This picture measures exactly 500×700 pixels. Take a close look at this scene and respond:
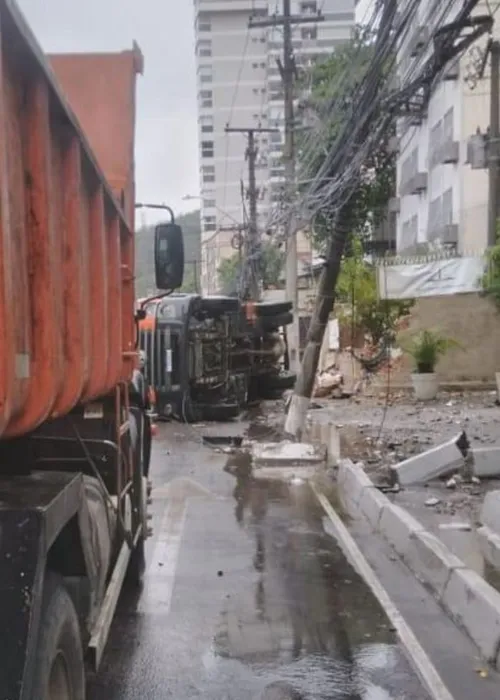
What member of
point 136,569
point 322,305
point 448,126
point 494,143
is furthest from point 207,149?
point 136,569

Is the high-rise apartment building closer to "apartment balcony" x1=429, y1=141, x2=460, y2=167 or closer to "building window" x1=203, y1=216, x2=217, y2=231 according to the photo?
"building window" x1=203, y1=216, x2=217, y2=231

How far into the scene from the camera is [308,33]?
38625 millimetres

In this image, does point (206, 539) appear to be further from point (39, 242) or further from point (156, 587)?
point (39, 242)

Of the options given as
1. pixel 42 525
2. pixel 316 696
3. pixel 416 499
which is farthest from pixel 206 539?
pixel 42 525

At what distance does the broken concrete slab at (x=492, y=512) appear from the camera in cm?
782

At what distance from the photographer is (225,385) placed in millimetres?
19719

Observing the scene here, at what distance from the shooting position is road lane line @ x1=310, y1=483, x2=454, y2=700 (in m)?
4.61

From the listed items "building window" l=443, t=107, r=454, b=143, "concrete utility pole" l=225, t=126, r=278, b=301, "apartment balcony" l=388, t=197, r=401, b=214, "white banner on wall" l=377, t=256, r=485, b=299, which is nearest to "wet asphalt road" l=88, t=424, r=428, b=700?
"white banner on wall" l=377, t=256, r=485, b=299

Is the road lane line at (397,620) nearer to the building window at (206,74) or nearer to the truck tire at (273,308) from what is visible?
the truck tire at (273,308)

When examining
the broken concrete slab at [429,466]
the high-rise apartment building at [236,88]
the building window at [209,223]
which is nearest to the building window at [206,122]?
the high-rise apartment building at [236,88]

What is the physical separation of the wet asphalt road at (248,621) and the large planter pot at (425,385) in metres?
10.8

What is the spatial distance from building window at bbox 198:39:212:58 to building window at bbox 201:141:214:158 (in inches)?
382

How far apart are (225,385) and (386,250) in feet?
114

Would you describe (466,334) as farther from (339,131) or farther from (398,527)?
(398,527)
